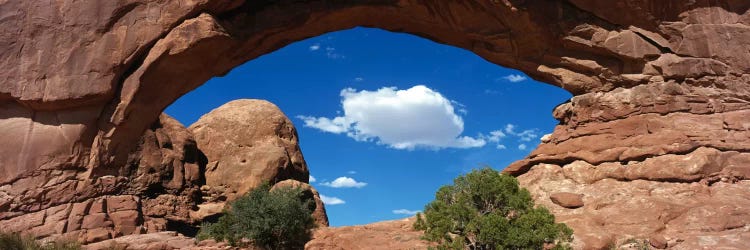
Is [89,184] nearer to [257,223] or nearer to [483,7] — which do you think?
[257,223]

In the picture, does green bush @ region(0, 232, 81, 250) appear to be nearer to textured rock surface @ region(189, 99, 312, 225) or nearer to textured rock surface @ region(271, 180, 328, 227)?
textured rock surface @ region(189, 99, 312, 225)

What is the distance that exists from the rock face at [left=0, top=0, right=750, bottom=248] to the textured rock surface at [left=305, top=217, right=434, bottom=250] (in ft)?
15.1

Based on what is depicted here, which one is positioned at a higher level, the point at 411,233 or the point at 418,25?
the point at 418,25

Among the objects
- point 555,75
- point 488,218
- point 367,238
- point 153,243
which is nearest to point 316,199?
point 367,238

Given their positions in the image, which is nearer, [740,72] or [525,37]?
[740,72]

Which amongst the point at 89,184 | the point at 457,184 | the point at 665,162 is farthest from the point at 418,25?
the point at 89,184

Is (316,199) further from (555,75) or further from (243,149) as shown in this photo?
(555,75)

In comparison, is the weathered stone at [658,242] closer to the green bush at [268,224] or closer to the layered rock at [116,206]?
the green bush at [268,224]

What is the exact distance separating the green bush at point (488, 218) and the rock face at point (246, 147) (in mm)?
15290

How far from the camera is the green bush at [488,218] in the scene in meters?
12.7

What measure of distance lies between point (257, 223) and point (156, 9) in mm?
7859

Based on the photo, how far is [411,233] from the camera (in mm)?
16891

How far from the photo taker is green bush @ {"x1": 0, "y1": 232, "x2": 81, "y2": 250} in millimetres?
14203

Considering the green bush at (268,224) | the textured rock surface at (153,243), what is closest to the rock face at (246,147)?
the green bush at (268,224)
